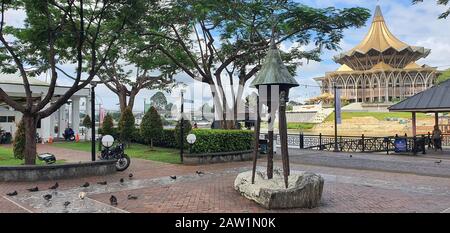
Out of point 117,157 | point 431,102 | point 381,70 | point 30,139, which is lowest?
point 117,157

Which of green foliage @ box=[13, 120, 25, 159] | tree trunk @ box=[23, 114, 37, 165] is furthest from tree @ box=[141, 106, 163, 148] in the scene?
tree trunk @ box=[23, 114, 37, 165]

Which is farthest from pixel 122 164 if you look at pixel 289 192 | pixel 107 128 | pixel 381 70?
pixel 381 70

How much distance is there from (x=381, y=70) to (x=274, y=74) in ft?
278

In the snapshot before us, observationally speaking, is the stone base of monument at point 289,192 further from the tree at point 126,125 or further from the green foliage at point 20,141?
the tree at point 126,125

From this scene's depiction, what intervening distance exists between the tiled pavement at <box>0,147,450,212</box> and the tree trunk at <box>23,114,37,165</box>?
164cm

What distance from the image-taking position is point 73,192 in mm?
10305

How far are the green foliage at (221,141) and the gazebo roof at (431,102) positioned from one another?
390 inches

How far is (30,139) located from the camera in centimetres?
1326

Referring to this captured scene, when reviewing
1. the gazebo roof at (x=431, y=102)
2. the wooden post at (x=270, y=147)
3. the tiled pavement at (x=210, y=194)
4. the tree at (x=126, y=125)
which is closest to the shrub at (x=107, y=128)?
the tree at (x=126, y=125)

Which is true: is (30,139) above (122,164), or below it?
above

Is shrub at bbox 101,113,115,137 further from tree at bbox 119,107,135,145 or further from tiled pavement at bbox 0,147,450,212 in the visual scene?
tiled pavement at bbox 0,147,450,212

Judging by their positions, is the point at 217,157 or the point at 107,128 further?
the point at 107,128

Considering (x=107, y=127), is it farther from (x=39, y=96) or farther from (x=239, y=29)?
(x=239, y=29)
